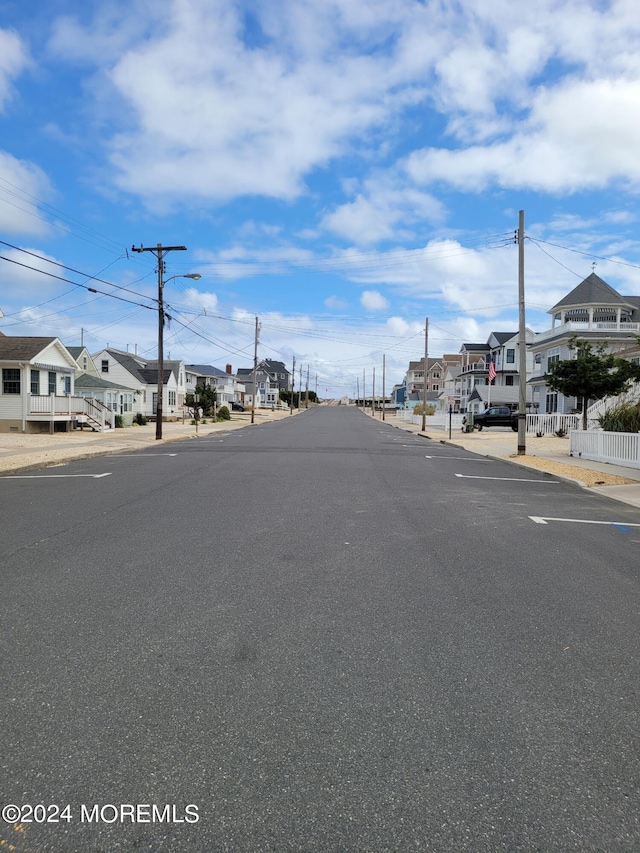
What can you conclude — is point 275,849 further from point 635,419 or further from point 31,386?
point 31,386

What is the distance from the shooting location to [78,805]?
260cm

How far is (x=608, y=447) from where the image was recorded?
60.8ft

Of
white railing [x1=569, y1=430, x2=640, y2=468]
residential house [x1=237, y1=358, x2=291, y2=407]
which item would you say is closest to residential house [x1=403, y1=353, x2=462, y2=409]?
residential house [x1=237, y1=358, x2=291, y2=407]

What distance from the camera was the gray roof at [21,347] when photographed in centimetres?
3209

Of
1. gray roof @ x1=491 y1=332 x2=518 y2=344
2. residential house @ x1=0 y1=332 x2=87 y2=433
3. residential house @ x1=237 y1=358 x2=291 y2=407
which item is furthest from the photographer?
residential house @ x1=237 y1=358 x2=291 y2=407

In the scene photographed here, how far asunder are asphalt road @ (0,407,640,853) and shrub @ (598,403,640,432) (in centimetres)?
1490

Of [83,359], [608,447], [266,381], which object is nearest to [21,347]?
[83,359]

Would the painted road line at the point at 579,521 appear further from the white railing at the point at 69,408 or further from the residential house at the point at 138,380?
the residential house at the point at 138,380

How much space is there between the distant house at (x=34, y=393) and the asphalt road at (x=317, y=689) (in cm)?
2679

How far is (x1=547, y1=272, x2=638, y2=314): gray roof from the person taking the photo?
46688 millimetres

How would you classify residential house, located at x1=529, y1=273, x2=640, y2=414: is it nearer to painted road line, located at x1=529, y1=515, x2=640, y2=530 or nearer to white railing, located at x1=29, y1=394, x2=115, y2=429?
white railing, located at x1=29, y1=394, x2=115, y2=429

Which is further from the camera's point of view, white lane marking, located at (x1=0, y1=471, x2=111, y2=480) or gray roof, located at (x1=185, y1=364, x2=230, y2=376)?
gray roof, located at (x1=185, y1=364, x2=230, y2=376)

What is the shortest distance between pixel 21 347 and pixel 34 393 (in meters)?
2.67

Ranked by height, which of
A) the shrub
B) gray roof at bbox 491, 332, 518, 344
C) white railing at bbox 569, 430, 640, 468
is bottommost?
white railing at bbox 569, 430, 640, 468
